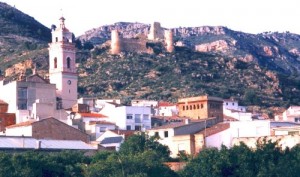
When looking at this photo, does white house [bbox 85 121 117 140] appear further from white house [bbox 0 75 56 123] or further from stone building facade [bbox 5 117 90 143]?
stone building facade [bbox 5 117 90 143]

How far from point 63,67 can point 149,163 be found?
37948mm

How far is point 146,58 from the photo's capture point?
156 m

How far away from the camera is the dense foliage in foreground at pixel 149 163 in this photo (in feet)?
239

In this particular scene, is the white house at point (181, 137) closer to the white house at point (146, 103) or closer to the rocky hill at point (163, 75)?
the white house at point (146, 103)

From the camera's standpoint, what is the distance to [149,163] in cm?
7519

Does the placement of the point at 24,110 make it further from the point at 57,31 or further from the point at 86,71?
the point at 86,71

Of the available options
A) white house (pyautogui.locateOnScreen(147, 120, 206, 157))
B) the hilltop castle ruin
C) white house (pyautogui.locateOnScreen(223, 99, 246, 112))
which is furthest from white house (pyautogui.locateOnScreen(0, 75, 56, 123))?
the hilltop castle ruin

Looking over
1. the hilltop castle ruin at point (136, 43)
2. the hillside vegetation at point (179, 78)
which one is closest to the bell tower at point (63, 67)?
the hillside vegetation at point (179, 78)

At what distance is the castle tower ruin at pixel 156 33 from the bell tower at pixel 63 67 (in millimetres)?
59154

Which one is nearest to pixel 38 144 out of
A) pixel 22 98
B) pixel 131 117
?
pixel 22 98

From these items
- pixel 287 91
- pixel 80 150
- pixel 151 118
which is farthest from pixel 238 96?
pixel 80 150

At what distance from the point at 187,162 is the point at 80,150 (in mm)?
9701

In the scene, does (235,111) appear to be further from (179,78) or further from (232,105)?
(179,78)

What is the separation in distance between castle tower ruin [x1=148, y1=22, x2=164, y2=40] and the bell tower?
Result: 59.2 metres
